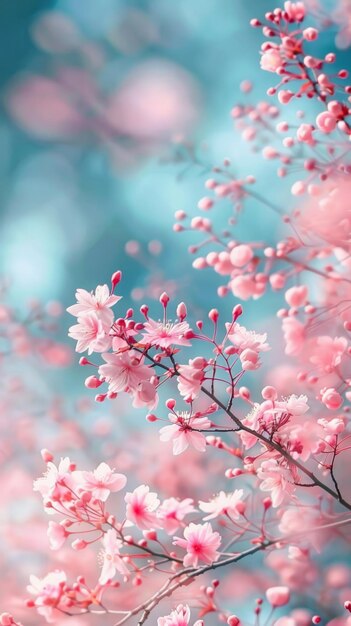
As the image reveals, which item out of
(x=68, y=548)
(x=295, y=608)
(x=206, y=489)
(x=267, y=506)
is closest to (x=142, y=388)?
(x=267, y=506)

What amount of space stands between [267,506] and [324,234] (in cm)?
55

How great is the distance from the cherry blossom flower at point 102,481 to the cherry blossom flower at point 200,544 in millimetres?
168

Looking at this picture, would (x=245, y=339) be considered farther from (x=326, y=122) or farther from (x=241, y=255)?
(x=326, y=122)

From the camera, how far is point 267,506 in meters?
1.15

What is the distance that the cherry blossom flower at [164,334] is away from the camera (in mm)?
1072

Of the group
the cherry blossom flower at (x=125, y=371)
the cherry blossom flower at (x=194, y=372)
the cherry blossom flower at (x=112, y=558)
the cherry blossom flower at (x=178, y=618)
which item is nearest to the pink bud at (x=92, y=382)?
the cherry blossom flower at (x=125, y=371)

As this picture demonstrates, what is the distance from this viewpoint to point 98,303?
109 cm

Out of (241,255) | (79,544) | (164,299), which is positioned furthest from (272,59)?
(79,544)

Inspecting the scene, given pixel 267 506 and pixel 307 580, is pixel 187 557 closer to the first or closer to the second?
pixel 267 506

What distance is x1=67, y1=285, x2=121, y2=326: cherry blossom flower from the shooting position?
1066 mm

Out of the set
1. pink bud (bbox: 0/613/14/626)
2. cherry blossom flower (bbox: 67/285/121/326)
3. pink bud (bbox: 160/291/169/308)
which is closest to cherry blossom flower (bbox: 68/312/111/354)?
cherry blossom flower (bbox: 67/285/121/326)

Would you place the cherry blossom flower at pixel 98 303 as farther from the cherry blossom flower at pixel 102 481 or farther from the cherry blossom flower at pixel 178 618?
the cherry blossom flower at pixel 178 618

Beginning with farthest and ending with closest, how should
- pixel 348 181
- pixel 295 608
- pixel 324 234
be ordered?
pixel 295 608 < pixel 348 181 < pixel 324 234

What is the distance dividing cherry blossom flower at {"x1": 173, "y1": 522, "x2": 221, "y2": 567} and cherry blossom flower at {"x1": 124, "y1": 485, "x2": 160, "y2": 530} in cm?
7
